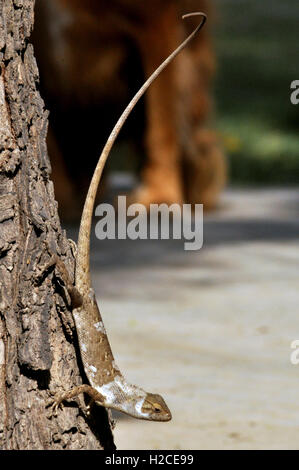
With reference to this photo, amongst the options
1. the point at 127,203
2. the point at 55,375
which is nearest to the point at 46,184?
the point at 55,375

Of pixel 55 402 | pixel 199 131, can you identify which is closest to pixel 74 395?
pixel 55 402

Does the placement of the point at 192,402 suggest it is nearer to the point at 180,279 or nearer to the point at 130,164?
the point at 180,279

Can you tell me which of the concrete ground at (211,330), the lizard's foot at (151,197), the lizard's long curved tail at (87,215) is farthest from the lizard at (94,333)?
the lizard's foot at (151,197)

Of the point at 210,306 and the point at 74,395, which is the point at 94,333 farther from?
the point at 210,306

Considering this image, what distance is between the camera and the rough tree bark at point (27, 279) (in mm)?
1304

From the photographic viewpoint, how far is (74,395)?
1357mm

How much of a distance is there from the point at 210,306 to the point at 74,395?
229 cm

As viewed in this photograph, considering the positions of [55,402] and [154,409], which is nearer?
[55,402]

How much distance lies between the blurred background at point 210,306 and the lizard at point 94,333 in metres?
0.71

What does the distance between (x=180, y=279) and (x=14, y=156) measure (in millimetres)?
2835

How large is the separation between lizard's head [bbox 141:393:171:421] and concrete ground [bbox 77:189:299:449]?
62 cm

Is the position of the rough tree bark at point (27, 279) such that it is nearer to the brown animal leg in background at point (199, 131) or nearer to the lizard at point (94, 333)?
the lizard at point (94, 333)

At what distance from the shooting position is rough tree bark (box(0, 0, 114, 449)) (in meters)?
1.30

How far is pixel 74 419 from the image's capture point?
4.57ft
